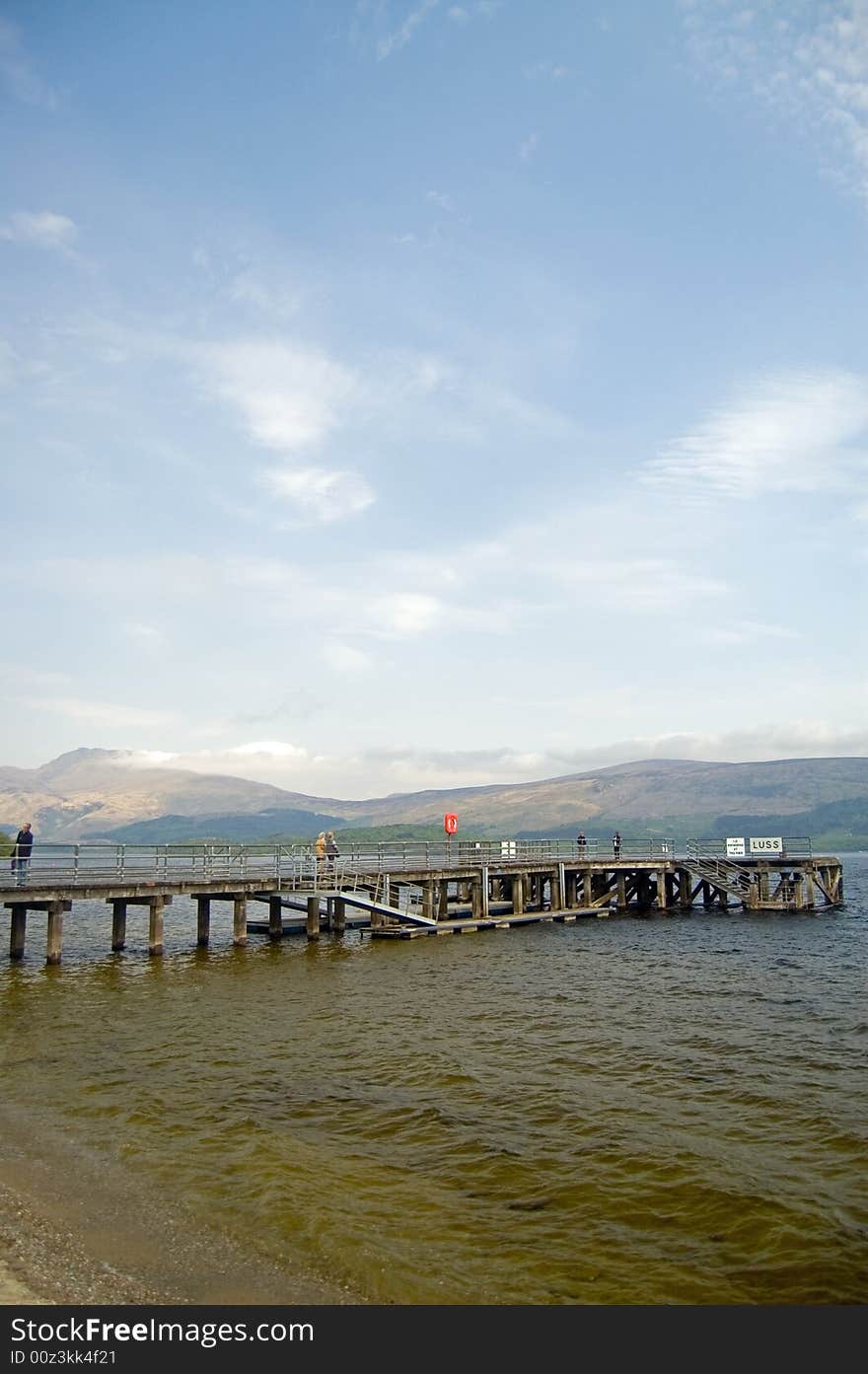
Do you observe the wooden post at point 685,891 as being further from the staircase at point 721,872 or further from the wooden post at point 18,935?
the wooden post at point 18,935

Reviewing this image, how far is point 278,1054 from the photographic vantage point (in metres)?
20.6

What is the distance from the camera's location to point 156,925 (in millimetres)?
34969

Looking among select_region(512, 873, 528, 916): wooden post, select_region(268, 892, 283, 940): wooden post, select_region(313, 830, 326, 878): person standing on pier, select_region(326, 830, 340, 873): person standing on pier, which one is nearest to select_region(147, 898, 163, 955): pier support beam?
select_region(268, 892, 283, 940): wooden post

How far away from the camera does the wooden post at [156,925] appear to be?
34.7 meters

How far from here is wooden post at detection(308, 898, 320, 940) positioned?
40.5 metres

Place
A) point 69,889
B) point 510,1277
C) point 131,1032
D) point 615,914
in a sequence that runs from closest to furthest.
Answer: point 510,1277, point 131,1032, point 69,889, point 615,914

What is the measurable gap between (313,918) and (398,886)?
526 centimetres

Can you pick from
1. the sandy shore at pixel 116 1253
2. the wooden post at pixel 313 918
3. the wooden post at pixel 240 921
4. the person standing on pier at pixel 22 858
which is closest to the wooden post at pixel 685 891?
the wooden post at pixel 313 918

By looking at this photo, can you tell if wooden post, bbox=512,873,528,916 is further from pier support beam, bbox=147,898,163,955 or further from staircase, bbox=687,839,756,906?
pier support beam, bbox=147,898,163,955

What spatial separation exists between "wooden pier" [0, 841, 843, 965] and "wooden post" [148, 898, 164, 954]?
1.8 inches

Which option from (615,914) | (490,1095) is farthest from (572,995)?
(615,914)

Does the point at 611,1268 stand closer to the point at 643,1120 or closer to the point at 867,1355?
the point at 867,1355

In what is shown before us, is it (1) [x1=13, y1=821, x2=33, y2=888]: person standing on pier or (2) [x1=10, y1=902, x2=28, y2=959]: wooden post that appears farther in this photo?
(2) [x1=10, y1=902, x2=28, y2=959]: wooden post

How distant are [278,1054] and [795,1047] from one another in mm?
12896
